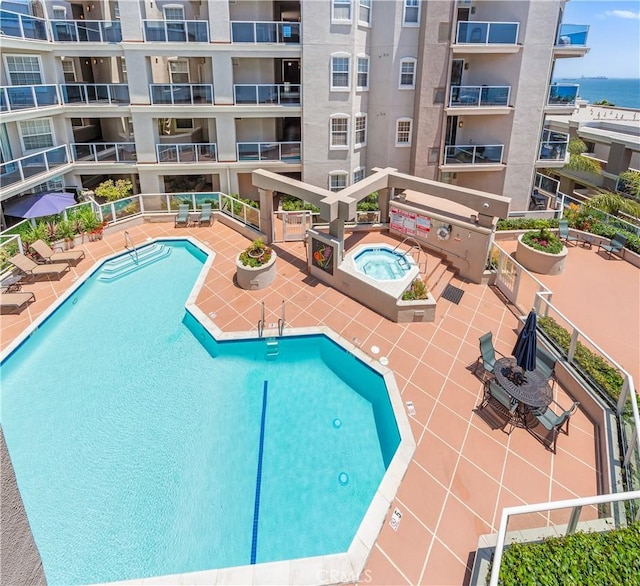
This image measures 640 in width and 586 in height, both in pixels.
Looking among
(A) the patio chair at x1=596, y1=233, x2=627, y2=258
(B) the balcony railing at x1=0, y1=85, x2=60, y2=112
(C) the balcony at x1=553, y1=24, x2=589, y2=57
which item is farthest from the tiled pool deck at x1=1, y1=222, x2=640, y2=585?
(C) the balcony at x1=553, y1=24, x2=589, y2=57

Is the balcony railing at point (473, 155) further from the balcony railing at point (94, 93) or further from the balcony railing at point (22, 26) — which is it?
the balcony railing at point (22, 26)

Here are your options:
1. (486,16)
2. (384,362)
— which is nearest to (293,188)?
(384,362)

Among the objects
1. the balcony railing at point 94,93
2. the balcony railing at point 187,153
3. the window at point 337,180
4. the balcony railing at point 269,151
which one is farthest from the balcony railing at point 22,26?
the window at point 337,180

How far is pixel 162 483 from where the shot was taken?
349 inches

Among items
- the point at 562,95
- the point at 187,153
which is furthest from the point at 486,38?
the point at 187,153

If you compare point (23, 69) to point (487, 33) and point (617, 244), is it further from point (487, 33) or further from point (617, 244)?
point (617, 244)

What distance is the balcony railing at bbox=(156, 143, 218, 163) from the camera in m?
21.9

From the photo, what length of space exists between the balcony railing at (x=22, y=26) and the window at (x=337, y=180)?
1614cm

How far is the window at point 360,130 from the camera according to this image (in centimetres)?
2289

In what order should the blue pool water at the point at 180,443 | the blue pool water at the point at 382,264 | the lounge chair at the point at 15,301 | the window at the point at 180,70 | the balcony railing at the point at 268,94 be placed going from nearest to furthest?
the blue pool water at the point at 180,443 → the lounge chair at the point at 15,301 → the blue pool water at the point at 382,264 → the balcony railing at the point at 268,94 → the window at the point at 180,70

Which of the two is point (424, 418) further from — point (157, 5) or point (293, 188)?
point (157, 5)

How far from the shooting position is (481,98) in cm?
2200

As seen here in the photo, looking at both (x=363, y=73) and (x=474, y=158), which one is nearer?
(x=363, y=73)

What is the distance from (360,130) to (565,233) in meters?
12.6
